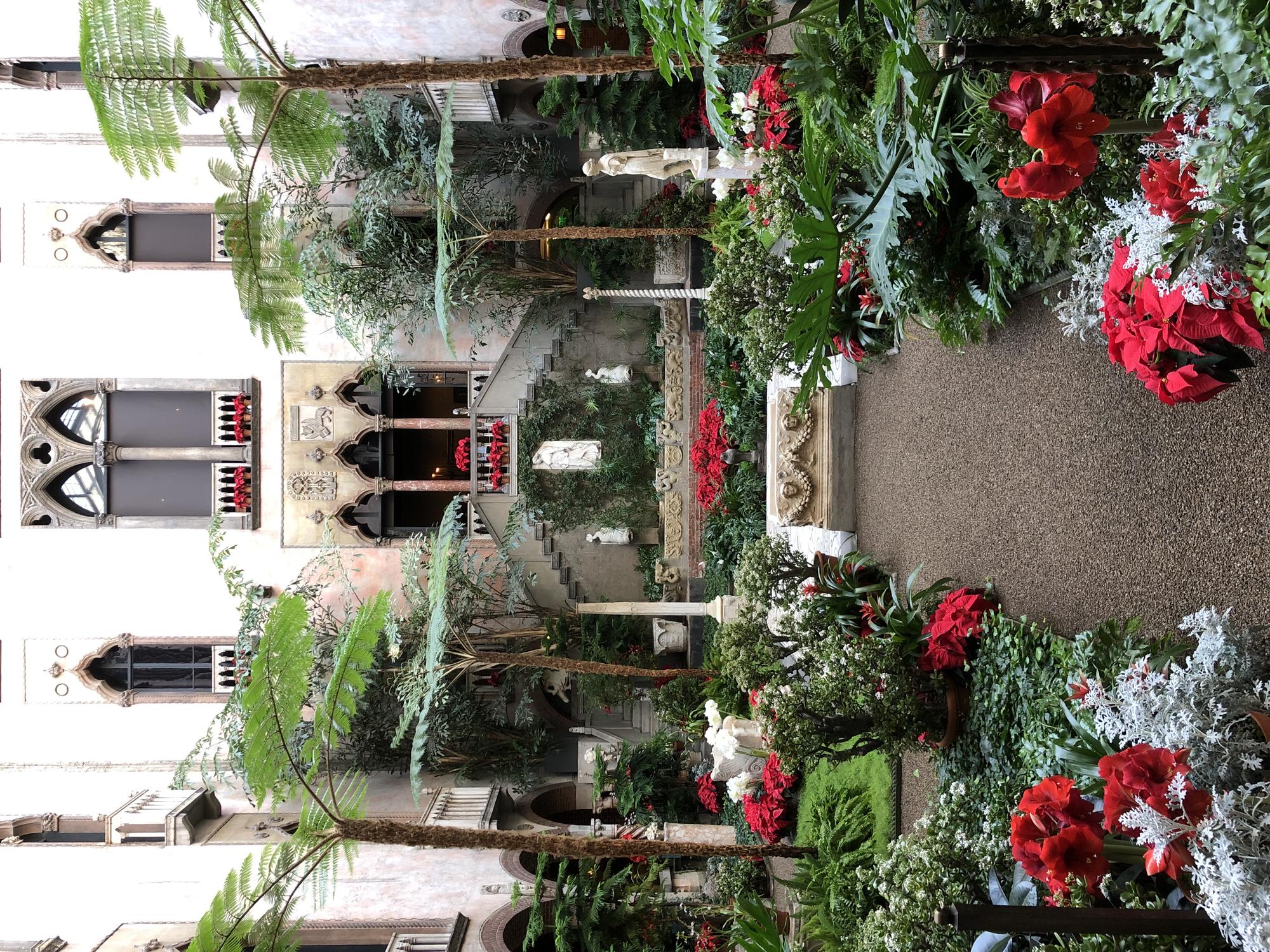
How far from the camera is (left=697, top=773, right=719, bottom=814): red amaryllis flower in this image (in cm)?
932

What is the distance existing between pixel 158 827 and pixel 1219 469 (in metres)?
10.9

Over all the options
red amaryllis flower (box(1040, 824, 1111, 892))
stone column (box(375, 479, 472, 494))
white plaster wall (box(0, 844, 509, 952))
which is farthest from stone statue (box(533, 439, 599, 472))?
red amaryllis flower (box(1040, 824, 1111, 892))

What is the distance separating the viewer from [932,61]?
4.23m

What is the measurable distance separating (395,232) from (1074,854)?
405 inches

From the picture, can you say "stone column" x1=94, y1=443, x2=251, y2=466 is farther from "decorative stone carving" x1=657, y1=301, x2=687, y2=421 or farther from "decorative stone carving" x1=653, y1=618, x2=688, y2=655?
"decorative stone carving" x1=653, y1=618, x2=688, y2=655

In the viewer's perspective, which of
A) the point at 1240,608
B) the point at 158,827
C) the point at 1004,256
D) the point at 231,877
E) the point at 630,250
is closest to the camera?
the point at 1240,608

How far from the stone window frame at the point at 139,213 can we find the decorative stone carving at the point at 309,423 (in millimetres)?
2159

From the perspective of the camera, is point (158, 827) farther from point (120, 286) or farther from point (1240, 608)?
point (1240, 608)

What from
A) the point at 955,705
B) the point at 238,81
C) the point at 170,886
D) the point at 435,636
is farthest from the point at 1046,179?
the point at 170,886

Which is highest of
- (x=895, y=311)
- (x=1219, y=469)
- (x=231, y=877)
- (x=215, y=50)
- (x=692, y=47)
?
(x=215, y=50)

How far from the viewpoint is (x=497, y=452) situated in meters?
11.9

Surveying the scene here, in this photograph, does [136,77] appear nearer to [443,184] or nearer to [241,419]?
[443,184]

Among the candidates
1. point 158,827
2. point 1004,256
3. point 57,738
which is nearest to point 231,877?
point 1004,256

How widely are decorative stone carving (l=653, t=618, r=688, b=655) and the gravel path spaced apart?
5439mm
